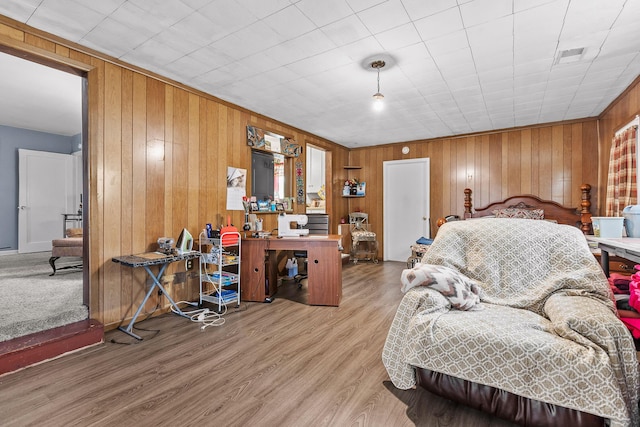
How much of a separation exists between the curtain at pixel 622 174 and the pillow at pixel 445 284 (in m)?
2.80

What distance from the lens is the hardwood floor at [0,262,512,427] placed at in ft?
5.33

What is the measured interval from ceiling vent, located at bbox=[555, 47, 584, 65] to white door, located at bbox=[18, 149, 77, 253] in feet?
26.7

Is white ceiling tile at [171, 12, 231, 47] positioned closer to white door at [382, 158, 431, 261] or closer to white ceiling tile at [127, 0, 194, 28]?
white ceiling tile at [127, 0, 194, 28]

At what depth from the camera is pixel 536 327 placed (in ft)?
5.28

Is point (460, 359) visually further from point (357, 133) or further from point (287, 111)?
point (357, 133)

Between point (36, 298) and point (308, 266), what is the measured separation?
2.76 metres

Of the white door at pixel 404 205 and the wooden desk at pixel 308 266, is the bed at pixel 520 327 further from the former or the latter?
the white door at pixel 404 205

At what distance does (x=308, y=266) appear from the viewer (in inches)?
137

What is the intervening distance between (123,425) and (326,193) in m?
4.98

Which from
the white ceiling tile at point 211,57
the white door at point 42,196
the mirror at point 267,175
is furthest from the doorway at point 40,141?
the mirror at point 267,175

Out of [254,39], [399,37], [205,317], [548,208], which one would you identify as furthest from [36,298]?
[548,208]

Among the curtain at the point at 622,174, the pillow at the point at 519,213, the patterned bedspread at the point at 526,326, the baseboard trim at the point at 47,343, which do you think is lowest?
the baseboard trim at the point at 47,343

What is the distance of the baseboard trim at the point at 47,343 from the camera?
2068mm

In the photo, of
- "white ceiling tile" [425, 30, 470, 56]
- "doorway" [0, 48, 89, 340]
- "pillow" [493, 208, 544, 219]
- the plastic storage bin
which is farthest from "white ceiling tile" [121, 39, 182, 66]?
"pillow" [493, 208, 544, 219]
